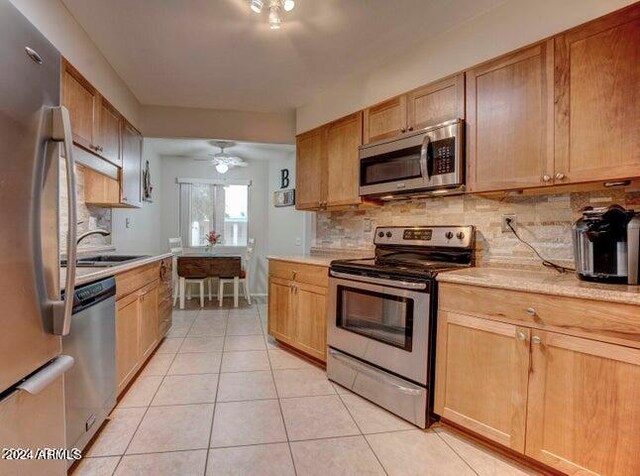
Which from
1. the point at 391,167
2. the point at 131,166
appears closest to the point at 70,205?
the point at 391,167

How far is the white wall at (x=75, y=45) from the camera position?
179 cm

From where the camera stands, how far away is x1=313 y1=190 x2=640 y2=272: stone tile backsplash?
1889 mm

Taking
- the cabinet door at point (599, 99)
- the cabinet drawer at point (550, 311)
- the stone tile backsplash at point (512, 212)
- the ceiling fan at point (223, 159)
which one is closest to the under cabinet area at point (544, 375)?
the cabinet drawer at point (550, 311)

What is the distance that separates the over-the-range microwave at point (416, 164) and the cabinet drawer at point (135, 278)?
1788 mm

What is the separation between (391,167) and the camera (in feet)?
8.21

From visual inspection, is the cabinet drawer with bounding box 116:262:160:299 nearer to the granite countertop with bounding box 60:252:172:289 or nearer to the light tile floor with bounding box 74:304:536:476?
the granite countertop with bounding box 60:252:172:289

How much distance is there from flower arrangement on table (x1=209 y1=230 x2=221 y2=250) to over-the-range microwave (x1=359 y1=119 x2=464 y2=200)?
358cm

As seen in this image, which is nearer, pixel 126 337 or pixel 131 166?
pixel 126 337

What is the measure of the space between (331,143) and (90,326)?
7.43ft

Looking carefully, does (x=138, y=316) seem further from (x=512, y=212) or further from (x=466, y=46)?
(x=466, y=46)

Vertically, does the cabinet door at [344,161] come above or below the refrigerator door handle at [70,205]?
above

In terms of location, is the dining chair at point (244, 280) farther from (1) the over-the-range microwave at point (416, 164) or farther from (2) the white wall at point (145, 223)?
(1) the over-the-range microwave at point (416, 164)

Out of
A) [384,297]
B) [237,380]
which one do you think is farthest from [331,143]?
[237,380]

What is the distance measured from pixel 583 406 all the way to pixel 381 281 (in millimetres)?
1110
